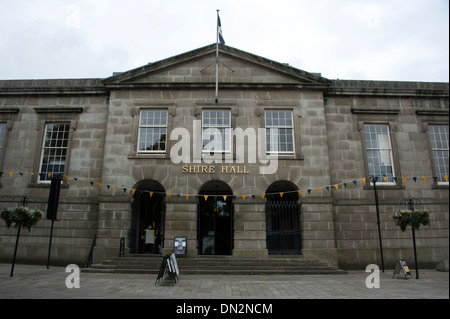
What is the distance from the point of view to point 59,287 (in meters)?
9.52

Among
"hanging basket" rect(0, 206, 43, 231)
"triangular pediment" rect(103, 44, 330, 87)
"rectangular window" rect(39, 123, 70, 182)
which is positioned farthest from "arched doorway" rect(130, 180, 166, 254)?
"triangular pediment" rect(103, 44, 330, 87)

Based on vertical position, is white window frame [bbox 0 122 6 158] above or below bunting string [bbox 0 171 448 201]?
above

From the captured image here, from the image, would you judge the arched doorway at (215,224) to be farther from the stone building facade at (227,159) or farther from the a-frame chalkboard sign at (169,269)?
the a-frame chalkboard sign at (169,269)

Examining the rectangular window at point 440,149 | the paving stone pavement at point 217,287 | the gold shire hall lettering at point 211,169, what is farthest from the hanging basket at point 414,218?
the gold shire hall lettering at point 211,169

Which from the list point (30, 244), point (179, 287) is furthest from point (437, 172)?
point (30, 244)

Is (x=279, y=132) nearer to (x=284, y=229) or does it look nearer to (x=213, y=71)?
(x=213, y=71)

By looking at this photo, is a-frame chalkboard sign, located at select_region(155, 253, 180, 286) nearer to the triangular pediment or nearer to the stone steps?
the stone steps

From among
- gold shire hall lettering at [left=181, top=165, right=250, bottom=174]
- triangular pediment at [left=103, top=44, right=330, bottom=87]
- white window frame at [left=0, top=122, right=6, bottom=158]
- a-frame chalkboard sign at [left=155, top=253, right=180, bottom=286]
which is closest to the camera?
a-frame chalkboard sign at [left=155, top=253, right=180, bottom=286]

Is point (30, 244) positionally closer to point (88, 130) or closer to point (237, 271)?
point (88, 130)

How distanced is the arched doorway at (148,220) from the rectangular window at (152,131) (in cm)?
173

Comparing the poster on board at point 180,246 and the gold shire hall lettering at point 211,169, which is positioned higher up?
the gold shire hall lettering at point 211,169

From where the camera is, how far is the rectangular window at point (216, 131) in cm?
1596

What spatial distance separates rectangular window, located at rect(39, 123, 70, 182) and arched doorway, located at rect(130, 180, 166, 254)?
4.25 m

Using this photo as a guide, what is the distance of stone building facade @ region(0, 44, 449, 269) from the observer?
49.6ft
